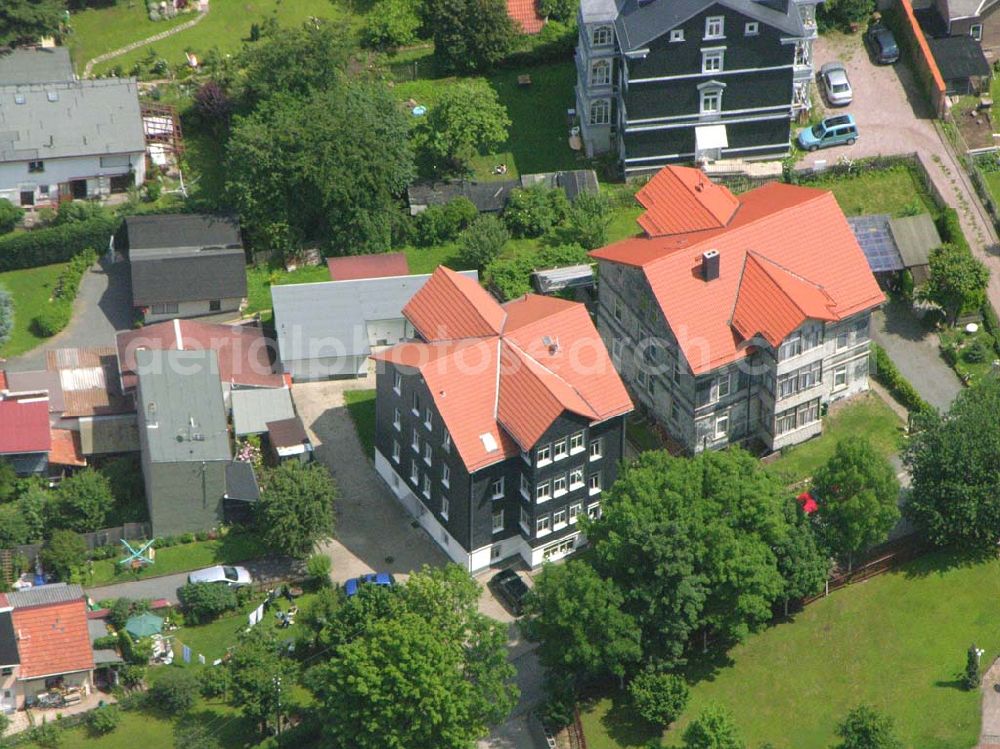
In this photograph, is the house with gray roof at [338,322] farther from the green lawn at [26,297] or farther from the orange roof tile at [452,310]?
the green lawn at [26,297]

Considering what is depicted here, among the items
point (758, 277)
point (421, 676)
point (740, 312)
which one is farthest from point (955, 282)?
point (421, 676)

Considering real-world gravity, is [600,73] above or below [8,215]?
above

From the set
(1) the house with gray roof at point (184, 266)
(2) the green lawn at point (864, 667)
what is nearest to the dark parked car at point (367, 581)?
(2) the green lawn at point (864, 667)

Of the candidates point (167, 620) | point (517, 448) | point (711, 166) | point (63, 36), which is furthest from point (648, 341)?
point (63, 36)

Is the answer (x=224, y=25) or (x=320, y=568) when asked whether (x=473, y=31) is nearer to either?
(x=224, y=25)

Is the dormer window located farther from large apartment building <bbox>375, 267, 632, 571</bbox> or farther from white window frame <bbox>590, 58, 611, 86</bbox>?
large apartment building <bbox>375, 267, 632, 571</bbox>

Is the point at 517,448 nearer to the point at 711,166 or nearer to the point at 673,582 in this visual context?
the point at 673,582
